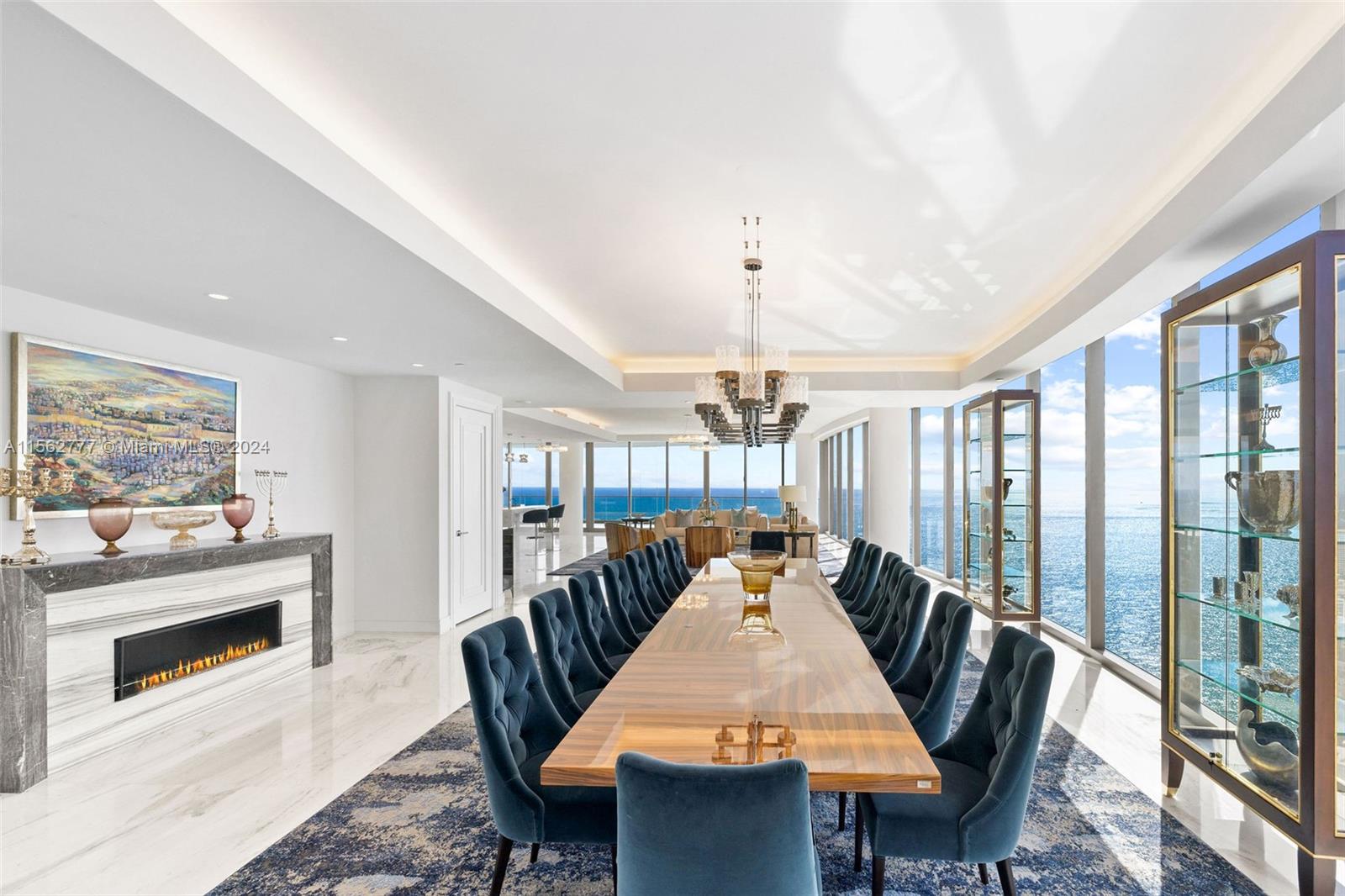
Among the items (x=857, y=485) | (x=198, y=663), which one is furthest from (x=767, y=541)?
(x=857, y=485)

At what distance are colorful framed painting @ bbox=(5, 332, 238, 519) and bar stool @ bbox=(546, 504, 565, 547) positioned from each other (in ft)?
30.8

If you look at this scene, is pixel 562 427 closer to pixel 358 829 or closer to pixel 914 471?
pixel 914 471

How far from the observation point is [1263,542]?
264 cm

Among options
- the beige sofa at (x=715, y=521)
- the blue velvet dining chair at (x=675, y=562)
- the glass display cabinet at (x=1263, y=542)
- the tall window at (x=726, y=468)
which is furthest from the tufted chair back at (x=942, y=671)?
the tall window at (x=726, y=468)

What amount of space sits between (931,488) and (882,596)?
6.75 metres

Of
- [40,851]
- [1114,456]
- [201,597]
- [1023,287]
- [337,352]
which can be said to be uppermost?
[1023,287]

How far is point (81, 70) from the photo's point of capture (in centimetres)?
167

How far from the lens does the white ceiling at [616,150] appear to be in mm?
1971

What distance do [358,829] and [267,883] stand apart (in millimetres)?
397

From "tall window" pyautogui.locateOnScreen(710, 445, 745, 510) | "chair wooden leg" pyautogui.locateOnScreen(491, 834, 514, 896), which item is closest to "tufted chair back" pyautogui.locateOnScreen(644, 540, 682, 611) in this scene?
"chair wooden leg" pyautogui.locateOnScreen(491, 834, 514, 896)

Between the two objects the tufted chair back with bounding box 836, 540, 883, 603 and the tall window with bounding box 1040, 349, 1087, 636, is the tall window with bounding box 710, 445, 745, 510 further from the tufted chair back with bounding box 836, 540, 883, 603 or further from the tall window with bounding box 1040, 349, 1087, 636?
the tufted chair back with bounding box 836, 540, 883, 603

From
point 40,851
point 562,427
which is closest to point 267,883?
point 40,851

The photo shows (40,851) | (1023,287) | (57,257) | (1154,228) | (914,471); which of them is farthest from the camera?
(914,471)

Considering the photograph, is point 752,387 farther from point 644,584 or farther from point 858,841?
point 858,841
